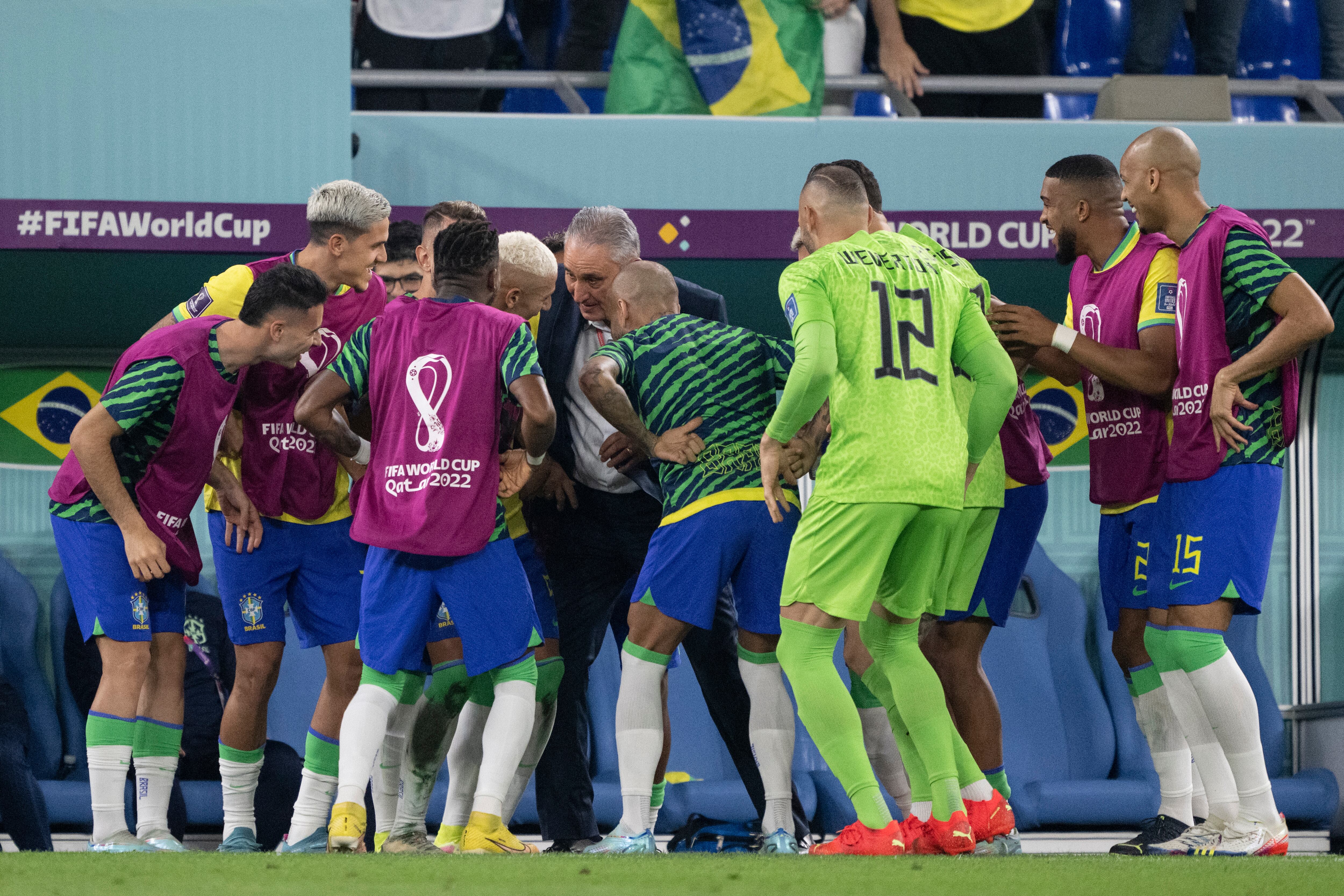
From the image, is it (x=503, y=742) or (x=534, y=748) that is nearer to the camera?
(x=503, y=742)

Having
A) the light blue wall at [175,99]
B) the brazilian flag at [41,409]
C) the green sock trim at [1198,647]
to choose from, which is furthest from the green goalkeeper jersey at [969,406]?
the brazilian flag at [41,409]

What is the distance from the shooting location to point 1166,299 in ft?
14.4

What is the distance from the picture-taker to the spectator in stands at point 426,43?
683cm

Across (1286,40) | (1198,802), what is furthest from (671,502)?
(1286,40)

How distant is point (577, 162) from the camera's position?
19.9 ft

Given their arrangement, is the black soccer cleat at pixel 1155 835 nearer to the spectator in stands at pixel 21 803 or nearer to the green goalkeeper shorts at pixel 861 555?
the green goalkeeper shorts at pixel 861 555

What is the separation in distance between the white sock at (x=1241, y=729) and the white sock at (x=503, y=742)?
5.93 ft

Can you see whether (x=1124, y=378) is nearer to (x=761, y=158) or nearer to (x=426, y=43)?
(x=761, y=158)

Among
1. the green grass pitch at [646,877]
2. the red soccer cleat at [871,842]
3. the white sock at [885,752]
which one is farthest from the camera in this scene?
the white sock at [885,752]

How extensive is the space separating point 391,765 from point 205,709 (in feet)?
6.11

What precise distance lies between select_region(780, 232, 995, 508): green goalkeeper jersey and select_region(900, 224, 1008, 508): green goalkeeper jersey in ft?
0.81

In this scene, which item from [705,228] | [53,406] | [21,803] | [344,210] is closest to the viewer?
[344,210]

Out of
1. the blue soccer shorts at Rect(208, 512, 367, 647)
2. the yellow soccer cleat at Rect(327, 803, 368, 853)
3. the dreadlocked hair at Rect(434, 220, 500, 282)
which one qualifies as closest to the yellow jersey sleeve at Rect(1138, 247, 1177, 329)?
the dreadlocked hair at Rect(434, 220, 500, 282)

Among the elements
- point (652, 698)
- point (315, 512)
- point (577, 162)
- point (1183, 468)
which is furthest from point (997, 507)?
point (577, 162)
